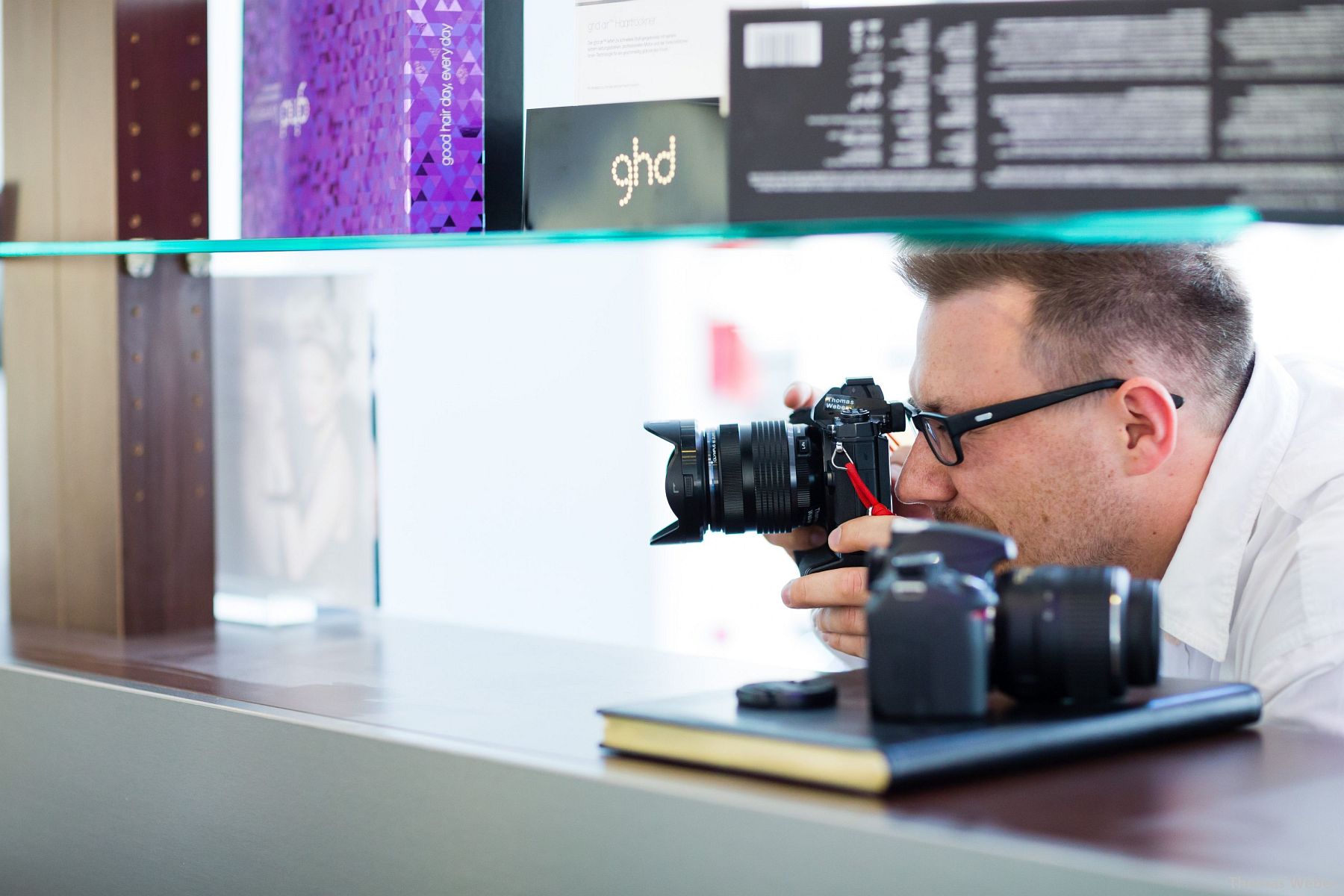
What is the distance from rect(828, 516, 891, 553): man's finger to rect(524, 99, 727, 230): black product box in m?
0.39

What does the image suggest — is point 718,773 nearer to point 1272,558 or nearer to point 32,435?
point 1272,558

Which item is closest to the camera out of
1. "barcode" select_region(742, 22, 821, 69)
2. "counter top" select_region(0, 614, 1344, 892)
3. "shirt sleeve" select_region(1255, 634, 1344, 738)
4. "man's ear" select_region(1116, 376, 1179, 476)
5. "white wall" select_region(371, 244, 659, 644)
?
"counter top" select_region(0, 614, 1344, 892)

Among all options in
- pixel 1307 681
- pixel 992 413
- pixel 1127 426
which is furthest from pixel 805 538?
pixel 1307 681

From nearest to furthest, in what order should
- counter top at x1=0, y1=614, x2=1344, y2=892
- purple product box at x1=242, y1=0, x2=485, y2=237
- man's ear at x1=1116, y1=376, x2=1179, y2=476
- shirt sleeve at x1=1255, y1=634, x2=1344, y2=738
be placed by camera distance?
counter top at x1=0, y1=614, x2=1344, y2=892, purple product box at x1=242, y1=0, x2=485, y2=237, shirt sleeve at x1=1255, y1=634, x2=1344, y2=738, man's ear at x1=1116, y1=376, x2=1179, y2=476

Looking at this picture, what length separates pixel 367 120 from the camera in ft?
2.69

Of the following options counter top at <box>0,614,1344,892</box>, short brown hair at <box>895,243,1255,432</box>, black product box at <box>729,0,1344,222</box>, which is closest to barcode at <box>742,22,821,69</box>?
black product box at <box>729,0,1344,222</box>

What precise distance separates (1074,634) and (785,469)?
45 cm

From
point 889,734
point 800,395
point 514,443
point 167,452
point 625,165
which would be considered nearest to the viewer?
point 889,734

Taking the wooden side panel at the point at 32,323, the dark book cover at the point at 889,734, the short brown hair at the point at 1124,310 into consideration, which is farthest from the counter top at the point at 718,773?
the short brown hair at the point at 1124,310

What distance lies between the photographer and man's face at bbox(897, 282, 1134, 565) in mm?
1128

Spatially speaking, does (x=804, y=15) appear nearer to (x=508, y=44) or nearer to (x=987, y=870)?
(x=508, y=44)

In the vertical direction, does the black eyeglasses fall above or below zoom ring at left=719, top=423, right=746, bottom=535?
above

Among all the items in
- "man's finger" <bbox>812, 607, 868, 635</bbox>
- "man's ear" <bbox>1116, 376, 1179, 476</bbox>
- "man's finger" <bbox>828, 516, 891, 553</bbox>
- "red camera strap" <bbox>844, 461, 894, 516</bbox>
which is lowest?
"man's finger" <bbox>812, 607, 868, 635</bbox>

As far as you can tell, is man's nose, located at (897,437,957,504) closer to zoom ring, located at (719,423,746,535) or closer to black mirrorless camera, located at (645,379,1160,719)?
zoom ring, located at (719,423,746,535)
